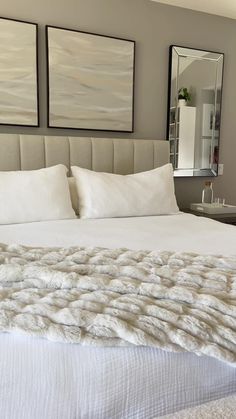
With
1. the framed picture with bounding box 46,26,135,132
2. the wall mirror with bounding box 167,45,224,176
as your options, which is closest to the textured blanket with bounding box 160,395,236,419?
the framed picture with bounding box 46,26,135,132

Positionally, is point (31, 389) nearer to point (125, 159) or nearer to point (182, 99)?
point (125, 159)

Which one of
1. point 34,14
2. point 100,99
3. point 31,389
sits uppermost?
point 34,14

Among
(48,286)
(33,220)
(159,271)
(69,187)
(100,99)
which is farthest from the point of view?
(100,99)

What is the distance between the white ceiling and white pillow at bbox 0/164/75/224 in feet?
6.06

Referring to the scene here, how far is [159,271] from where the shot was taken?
3.76 feet

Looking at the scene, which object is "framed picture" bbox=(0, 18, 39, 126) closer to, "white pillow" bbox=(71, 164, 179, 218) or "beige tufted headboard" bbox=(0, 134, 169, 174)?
"beige tufted headboard" bbox=(0, 134, 169, 174)

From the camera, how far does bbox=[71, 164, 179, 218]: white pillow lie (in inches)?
96.5

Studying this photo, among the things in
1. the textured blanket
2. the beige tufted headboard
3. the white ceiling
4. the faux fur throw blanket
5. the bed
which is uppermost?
the white ceiling

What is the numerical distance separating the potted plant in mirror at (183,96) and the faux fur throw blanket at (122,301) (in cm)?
229

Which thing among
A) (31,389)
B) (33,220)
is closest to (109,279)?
(31,389)

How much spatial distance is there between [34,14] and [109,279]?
234cm

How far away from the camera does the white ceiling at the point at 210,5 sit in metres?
3.03

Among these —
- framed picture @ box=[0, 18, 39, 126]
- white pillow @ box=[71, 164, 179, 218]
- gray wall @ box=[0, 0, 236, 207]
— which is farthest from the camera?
gray wall @ box=[0, 0, 236, 207]

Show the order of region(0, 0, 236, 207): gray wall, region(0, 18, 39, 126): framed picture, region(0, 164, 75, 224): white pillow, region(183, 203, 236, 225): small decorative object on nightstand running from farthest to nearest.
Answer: region(183, 203, 236, 225): small decorative object on nightstand < region(0, 0, 236, 207): gray wall < region(0, 18, 39, 126): framed picture < region(0, 164, 75, 224): white pillow
